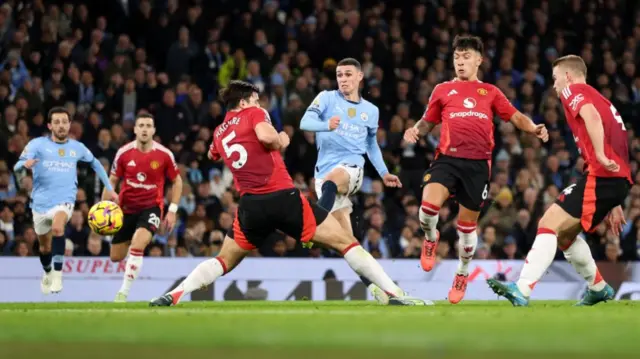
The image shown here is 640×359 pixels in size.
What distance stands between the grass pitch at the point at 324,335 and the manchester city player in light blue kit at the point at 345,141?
372 centimetres

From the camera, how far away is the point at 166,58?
23281 mm

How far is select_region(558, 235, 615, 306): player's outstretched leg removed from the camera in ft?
37.2

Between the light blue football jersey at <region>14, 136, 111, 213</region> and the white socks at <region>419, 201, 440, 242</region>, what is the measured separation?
242 inches

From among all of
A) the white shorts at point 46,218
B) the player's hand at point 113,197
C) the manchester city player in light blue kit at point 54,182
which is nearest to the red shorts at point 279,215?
the player's hand at point 113,197

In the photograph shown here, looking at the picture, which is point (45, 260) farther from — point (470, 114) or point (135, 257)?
point (470, 114)

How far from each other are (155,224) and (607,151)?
7.10m

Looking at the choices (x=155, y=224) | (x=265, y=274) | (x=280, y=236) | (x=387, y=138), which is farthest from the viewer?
(x=387, y=138)

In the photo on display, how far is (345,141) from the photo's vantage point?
13.4 m

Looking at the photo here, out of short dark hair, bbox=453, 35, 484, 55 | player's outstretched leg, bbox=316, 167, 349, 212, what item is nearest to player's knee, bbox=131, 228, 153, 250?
player's outstretched leg, bbox=316, 167, 349, 212

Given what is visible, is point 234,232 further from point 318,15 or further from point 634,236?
point 318,15

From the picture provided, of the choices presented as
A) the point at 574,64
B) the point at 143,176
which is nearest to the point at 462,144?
the point at 574,64

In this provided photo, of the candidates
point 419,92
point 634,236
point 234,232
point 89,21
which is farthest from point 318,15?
point 234,232

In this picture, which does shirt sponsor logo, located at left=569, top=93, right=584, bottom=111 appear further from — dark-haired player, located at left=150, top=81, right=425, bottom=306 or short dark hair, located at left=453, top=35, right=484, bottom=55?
dark-haired player, located at left=150, top=81, right=425, bottom=306

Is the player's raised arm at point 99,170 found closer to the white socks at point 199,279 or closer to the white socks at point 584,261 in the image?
the white socks at point 199,279
